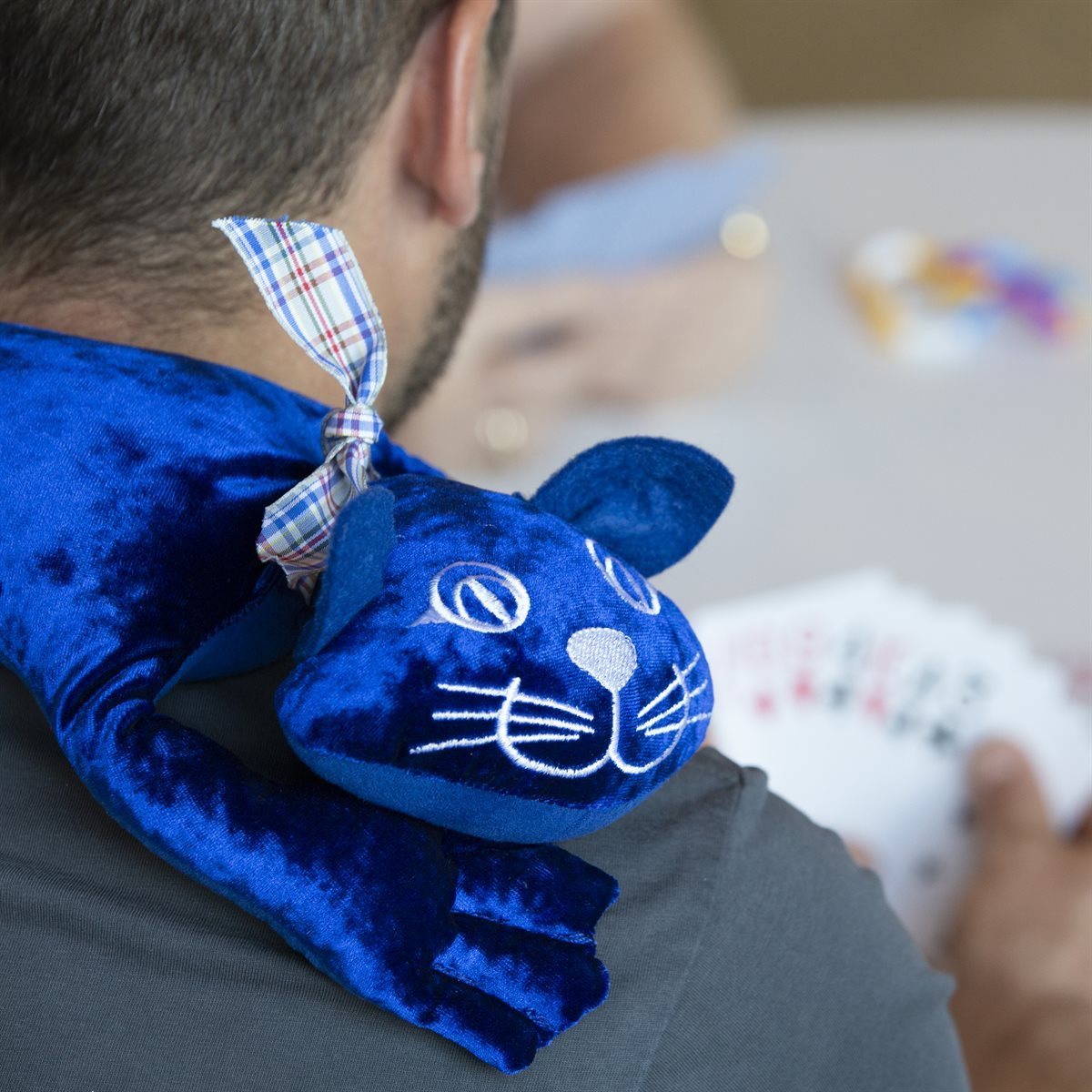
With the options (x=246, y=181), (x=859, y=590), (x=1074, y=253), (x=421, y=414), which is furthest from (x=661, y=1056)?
(x=1074, y=253)

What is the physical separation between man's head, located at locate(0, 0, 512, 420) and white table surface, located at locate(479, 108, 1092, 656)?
1.46ft

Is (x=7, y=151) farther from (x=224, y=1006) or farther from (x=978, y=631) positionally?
(x=978, y=631)

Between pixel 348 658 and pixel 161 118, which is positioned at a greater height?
pixel 161 118

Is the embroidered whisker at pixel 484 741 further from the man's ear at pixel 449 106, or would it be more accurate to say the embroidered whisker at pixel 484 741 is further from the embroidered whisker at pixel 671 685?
the man's ear at pixel 449 106

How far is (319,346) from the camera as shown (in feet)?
1.47

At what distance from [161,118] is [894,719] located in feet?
2.01

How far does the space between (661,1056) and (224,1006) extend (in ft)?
0.49

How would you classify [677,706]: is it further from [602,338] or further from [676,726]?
[602,338]

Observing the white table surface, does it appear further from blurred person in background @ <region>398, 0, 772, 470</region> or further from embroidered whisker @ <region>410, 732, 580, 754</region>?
embroidered whisker @ <region>410, 732, 580, 754</region>

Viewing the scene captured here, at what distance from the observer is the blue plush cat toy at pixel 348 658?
390mm

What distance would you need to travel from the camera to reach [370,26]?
0.54 metres

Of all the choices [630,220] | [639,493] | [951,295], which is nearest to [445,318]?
[639,493]

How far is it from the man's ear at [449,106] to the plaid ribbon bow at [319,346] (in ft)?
0.54

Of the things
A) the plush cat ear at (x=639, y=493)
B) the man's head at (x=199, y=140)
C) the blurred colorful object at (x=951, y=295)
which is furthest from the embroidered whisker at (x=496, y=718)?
the blurred colorful object at (x=951, y=295)
